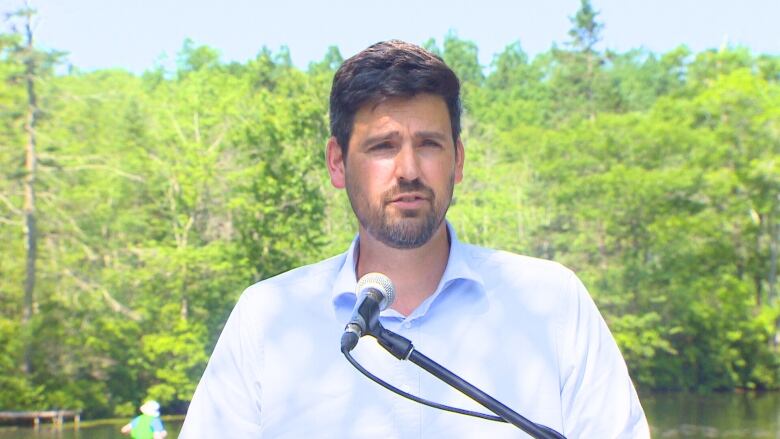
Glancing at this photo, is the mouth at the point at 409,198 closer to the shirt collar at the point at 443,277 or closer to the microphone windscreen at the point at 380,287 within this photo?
the shirt collar at the point at 443,277

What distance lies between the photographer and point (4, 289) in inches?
1356

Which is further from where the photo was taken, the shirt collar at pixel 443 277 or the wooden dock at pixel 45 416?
the wooden dock at pixel 45 416

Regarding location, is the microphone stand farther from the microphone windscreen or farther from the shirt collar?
the shirt collar

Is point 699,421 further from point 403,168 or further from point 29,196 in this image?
point 403,168

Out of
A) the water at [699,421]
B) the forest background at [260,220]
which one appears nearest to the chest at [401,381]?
the water at [699,421]

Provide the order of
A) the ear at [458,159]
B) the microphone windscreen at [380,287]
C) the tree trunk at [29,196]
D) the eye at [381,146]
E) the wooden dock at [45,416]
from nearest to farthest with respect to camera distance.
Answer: the microphone windscreen at [380,287], the eye at [381,146], the ear at [458,159], the wooden dock at [45,416], the tree trunk at [29,196]

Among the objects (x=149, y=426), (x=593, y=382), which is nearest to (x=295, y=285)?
(x=593, y=382)

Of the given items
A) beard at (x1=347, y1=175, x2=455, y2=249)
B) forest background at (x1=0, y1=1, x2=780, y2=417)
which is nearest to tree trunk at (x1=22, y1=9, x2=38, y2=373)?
forest background at (x1=0, y1=1, x2=780, y2=417)

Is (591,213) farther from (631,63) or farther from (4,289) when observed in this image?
(631,63)

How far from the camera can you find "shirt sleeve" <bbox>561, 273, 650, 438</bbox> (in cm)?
210

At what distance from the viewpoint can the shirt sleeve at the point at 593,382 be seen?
82.5 inches

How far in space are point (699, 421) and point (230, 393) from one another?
32762mm

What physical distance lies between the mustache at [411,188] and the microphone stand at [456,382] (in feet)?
1.44

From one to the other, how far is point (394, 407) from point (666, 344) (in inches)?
1594
